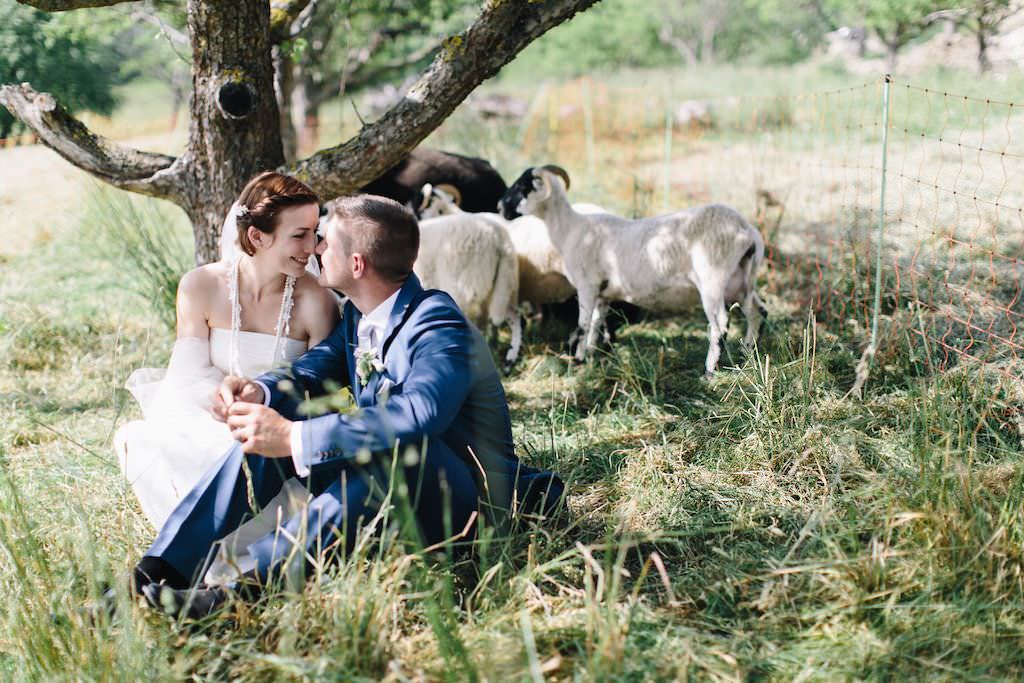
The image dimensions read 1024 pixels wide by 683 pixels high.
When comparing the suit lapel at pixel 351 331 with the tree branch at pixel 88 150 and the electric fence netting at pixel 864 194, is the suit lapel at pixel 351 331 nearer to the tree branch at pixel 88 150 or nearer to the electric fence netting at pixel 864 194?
the tree branch at pixel 88 150

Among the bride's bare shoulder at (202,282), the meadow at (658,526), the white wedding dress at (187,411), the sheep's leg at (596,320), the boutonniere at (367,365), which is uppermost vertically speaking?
the bride's bare shoulder at (202,282)

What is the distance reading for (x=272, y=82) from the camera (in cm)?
462

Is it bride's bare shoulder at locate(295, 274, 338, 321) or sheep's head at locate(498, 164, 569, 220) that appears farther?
sheep's head at locate(498, 164, 569, 220)

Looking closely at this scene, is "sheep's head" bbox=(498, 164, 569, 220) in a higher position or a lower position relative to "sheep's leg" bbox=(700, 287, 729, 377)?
higher

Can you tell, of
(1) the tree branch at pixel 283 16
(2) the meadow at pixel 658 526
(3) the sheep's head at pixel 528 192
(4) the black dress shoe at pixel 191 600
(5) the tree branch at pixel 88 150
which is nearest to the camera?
(2) the meadow at pixel 658 526

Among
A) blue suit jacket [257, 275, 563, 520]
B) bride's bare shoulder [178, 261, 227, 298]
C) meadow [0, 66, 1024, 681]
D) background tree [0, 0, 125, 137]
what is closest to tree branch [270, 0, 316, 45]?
meadow [0, 66, 1024, 681]

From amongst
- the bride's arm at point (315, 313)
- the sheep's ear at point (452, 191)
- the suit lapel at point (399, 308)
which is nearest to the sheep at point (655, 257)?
the sheep's ear at point (452, 191)

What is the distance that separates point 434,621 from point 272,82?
3.41m

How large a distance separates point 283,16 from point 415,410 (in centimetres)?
382

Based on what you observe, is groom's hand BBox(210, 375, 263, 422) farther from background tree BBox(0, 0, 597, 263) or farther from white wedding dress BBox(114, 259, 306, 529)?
background tree BBox(0, 0, 597, 263)

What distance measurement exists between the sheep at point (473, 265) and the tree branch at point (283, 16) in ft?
4.95

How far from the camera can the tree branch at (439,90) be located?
13.6 ft

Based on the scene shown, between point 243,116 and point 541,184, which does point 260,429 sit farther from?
point 541,184

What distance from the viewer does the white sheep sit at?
19.8 feet
